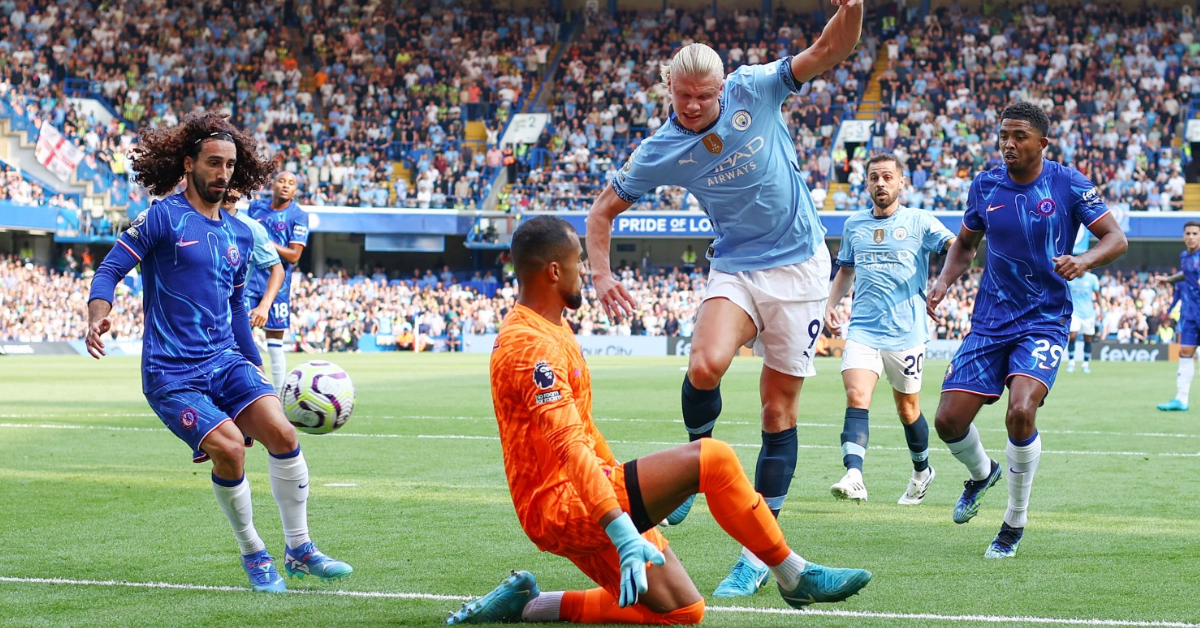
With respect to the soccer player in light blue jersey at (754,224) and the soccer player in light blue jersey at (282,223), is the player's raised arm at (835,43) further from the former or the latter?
the soccer player in light blue jersey at (282,223)

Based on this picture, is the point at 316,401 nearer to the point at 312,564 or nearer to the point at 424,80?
the point at 312,564

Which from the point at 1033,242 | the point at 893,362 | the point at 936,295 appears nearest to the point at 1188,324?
the point at 893,362

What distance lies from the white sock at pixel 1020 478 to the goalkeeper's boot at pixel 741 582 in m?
1.76

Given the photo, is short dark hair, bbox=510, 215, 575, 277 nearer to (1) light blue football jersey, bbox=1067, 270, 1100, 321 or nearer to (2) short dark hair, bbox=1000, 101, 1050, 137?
(2) short dark hair, bbox=1000, 101, 1050, 137

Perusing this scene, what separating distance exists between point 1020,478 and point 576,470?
338 centimetres

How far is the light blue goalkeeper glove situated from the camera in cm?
412

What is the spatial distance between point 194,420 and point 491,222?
1458 inches

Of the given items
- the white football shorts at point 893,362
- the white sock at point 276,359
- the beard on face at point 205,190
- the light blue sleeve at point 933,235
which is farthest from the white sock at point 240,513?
the white sock at point 276,359

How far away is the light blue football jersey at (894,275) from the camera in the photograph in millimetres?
9594

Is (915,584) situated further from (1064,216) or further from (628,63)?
(628,63)

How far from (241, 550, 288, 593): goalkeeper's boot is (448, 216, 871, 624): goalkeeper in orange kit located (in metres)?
1.65

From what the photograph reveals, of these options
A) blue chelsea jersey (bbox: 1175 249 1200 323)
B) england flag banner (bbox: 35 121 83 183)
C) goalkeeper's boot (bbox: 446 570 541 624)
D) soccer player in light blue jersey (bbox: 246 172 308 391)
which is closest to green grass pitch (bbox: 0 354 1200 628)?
goalkeeper's boot (bbox: 446 570 541 624)

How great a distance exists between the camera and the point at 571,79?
1868 inches

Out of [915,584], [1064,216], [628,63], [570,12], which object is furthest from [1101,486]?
[570,12]
